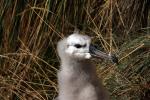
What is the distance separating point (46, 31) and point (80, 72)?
48.2 inches

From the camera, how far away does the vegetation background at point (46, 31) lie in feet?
11.2

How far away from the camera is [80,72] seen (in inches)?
91.0

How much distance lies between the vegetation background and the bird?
0.96m

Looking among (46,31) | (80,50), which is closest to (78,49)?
(80,50)

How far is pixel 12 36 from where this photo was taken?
140 inches

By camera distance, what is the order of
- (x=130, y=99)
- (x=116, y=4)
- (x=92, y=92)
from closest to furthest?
(x=92, y=92)
(x=130, y=99)
(x=116, y=4)

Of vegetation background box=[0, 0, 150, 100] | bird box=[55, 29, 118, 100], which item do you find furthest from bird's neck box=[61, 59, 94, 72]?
vegetation background box=[0, 0, 150, 100]

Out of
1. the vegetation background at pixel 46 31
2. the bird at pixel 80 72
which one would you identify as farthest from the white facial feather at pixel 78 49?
the vegetation background at pixel 46 31

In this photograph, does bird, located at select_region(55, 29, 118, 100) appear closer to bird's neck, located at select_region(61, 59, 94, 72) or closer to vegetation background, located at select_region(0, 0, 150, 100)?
bird's neck, located at select_region(61, 59, 94, 72)

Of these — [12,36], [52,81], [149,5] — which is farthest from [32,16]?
[149,5]

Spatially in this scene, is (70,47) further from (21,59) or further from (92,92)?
(21,59)

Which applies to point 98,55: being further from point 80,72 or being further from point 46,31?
point 46,31

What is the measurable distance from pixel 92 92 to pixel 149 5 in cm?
127

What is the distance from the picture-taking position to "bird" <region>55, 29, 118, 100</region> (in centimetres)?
230
